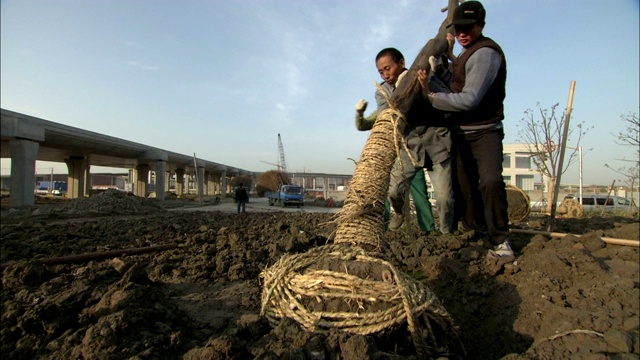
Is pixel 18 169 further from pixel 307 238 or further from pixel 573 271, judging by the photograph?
pixel 573 271

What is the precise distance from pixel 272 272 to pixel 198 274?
1.49 m

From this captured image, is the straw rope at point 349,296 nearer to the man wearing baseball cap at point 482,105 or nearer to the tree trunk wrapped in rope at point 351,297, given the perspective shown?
the tree trunk wrapped in rope at point 351,297

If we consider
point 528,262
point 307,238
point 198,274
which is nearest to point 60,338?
point 198,274

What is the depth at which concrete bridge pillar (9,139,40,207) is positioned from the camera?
50.1 feet

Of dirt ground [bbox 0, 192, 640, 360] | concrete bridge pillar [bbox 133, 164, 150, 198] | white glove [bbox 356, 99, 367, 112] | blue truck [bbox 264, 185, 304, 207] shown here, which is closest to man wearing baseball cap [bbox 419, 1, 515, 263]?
dirt ground [bbox 0, 192, 640, 360]

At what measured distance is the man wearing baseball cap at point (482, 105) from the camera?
2.68m

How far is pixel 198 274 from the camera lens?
308cm

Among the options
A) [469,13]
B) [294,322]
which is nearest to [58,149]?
[469,13]

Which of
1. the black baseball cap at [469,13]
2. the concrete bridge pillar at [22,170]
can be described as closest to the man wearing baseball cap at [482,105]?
the black baseball cap at [469,13]

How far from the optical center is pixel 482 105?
300 cm

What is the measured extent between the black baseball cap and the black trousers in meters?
0.93

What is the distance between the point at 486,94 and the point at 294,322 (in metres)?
2.46

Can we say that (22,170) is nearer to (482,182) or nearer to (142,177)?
(482,182)

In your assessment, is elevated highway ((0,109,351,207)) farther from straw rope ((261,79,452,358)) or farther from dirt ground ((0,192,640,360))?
straw rope ((261,79,452,358))
